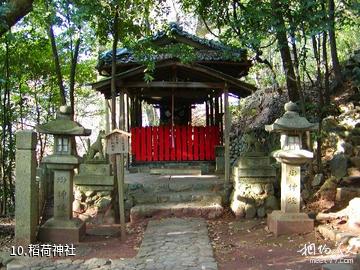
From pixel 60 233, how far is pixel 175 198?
316 centimetres

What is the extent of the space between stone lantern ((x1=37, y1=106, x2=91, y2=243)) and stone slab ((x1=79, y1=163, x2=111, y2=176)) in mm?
1753

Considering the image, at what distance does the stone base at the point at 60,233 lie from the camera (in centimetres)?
766

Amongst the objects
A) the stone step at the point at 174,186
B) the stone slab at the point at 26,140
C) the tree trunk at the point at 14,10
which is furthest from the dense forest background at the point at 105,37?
the stone step at the point at 174,186

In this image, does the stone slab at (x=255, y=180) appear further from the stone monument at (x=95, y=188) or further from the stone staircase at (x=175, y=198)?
the stone monument at (x=95, y=188)

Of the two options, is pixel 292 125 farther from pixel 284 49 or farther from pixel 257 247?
pixel 284 49

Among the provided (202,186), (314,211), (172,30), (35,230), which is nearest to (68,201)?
(35,230)

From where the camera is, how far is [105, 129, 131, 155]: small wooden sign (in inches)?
321

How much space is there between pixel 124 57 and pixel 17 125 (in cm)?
504

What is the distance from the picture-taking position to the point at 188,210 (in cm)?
939

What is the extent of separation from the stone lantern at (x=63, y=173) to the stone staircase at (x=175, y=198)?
1.91 meters

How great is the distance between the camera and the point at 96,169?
974 cm

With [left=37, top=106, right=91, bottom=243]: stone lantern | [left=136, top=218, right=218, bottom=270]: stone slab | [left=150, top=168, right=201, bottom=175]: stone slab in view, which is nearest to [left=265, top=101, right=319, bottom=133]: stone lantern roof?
[left=136, top=218, right=218, bottom=270]: stone slab

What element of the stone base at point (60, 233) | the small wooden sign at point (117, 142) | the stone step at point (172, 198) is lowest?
the stone base at point (60, 233)

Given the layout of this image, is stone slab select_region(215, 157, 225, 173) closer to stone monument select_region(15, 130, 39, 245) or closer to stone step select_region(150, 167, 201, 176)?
stone step select_region(150, 167, 201, 176)
